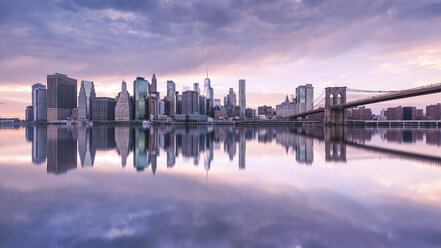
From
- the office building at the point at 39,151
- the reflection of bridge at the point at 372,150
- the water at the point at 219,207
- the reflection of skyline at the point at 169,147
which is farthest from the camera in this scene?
the reflection of bridge at the point at 372,150

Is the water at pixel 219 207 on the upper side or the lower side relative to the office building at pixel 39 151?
lower

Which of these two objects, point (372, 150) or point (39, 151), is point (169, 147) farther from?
point (372, 150)

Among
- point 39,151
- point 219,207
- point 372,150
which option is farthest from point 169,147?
point 372,150

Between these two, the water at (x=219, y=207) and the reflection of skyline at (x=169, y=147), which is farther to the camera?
the reflection of skyline at (x=169, y=147)

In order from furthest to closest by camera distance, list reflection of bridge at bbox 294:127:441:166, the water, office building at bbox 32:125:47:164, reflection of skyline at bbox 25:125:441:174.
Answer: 1. reflection of bridge at bbox 294:127:441:166
2. office building at bbox 32:125:47:164
3. reflection of skyline at bbox 25:125:441:174
4. the water

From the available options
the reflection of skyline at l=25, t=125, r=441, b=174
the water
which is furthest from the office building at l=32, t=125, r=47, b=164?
the water

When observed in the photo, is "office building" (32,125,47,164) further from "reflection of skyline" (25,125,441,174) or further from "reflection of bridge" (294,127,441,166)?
"reflection of bridge" (294,127,441,166)

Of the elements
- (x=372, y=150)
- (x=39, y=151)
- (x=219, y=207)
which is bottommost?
(x=372, y=150)

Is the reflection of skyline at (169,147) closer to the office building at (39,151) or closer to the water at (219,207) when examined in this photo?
the office building at (39,151)

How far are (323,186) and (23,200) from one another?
9.16 m

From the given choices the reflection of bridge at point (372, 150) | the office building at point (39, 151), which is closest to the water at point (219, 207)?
the office building at point (39, 151)

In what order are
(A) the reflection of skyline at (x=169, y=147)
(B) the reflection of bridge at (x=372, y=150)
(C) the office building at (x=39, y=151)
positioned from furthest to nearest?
(B) the reflection of bridge at (x=372, y=150) < (C) the office building at (x=39, y=151) < (A) the reflection of skyline at (x=169, y=147)

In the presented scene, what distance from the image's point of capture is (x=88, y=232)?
5055 millimetres

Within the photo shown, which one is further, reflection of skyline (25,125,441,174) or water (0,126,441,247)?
reflection of skyline (25,125,441,174)
